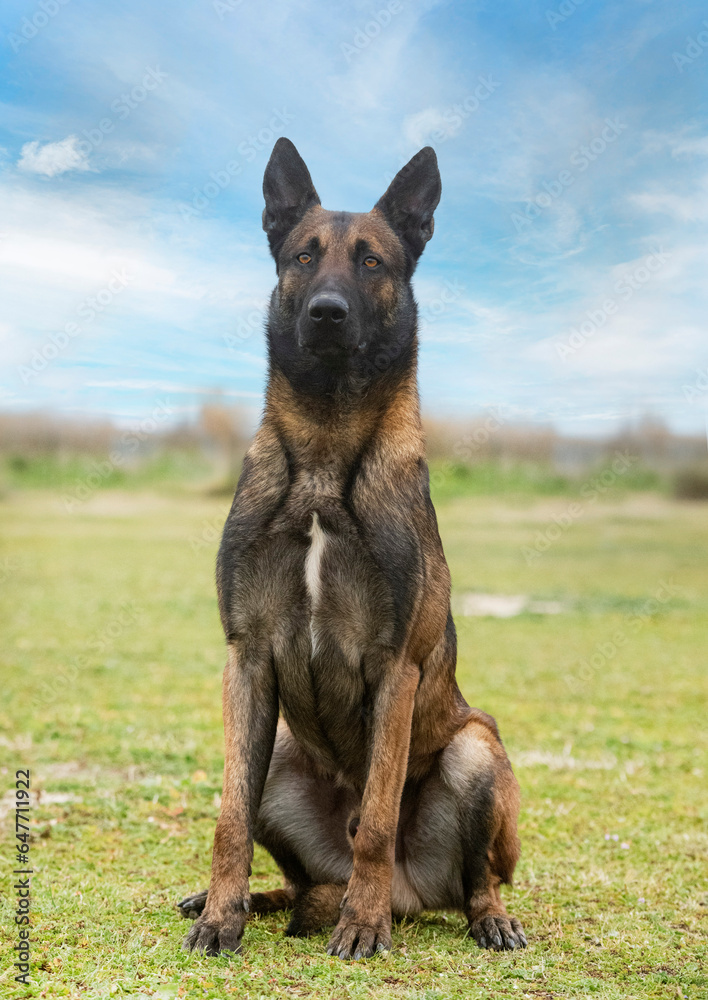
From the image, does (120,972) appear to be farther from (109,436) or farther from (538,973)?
(109,436)

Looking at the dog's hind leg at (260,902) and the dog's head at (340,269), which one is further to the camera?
the dog's hind leg at (260,902)

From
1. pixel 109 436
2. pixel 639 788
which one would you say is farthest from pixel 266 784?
pixel 109 436

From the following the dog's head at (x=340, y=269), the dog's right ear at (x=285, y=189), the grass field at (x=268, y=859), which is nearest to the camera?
the grass field at (x=268, y=859)

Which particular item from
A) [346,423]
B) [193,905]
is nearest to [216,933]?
[193,905]

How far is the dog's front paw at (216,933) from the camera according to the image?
11.3 ft

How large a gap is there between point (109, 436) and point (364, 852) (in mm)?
17411

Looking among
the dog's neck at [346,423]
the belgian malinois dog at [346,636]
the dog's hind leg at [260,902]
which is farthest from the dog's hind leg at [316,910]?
the dog's neck at [346,423]

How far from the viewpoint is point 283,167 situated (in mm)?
4109

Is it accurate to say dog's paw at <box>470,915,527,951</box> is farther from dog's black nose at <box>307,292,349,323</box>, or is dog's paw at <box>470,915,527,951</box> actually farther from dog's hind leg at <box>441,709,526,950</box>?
dog's black nose at <box>307,292,349,323</box>

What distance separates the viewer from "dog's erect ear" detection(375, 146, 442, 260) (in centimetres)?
412

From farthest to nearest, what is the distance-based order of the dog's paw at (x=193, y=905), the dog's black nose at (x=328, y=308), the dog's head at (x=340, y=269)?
the dog's paw at (x=193, y=905) < the dog's head at (x=340, y=269) < the dog's black nose at (x=328, y=308)

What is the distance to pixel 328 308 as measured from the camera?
360 cm

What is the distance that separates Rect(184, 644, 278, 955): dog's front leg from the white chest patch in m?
0.27

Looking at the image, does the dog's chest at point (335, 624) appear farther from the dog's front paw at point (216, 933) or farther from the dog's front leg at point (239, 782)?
the dog's front paw at point (216, 933)
